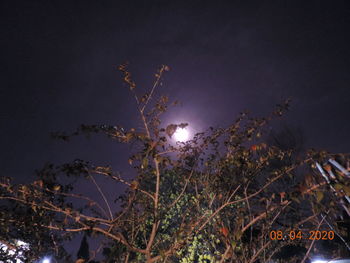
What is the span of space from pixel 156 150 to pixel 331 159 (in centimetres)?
227

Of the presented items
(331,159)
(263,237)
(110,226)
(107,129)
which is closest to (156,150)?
(107,129)

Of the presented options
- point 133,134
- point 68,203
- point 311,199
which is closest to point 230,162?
point 311,199

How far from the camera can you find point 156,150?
3.32 metres

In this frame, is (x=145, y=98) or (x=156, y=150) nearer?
(x=156, y=150)

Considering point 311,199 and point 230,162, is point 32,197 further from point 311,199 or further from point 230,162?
point 311,199

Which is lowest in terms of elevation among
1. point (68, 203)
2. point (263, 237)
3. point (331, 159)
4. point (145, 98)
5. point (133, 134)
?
point (263, 237)

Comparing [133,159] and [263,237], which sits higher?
[133,159]

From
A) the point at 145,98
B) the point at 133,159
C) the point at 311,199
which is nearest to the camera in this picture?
the point at 311,199

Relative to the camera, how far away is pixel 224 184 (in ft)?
17.0

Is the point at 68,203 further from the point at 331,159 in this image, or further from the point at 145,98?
the point at 331,159

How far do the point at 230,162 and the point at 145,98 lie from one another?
2011 millimetres

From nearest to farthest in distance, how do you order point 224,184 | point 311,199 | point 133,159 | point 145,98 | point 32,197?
1. point 311,199
2. point 32,197
3. point 133,159
4. point 145,98
5. point 224,184

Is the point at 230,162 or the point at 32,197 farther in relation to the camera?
the point at 230,162

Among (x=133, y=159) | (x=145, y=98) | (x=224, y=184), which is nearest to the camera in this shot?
(x=133, y=159)
